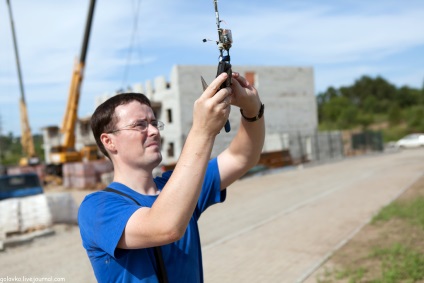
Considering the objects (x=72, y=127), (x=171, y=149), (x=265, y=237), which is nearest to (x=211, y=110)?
(x=265, y=237)

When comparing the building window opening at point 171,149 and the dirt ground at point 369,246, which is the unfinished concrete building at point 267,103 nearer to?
the building window opening at point 171,149

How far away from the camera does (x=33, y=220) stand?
37.7ft

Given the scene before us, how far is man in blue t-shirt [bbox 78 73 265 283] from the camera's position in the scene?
71.0 inches

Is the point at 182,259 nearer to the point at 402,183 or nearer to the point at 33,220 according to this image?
the point at 33,220

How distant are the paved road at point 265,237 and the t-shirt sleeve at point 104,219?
17.0 ft

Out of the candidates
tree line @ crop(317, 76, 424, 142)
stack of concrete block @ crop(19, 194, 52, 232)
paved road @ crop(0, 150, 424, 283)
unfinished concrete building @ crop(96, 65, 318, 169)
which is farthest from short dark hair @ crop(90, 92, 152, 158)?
tree line @ crop(317, 76, 424, 142)

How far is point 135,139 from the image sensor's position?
7.35 ft

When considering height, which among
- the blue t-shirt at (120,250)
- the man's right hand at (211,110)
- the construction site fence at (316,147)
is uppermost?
the man's right hand at (211,110)

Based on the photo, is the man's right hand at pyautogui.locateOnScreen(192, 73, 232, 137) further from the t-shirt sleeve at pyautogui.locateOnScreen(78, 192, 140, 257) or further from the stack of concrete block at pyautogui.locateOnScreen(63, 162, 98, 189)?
the stack of concrete block at pyautogui.locateOnScreen(63, 162, 98, 189)

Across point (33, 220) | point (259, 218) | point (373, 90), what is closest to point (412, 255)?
point (259, 218)

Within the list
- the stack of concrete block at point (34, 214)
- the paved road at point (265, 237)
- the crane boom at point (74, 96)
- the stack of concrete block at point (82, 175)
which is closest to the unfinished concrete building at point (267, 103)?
the crane boom at point (74, 96)

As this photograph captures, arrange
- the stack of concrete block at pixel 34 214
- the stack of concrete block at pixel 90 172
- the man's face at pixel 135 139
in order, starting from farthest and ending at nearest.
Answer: the stack of concrete block at pixel 90 172 → the stack of concrete block at pixel 34 214 → the man's face at pixel 135 139

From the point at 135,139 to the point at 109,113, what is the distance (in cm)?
19

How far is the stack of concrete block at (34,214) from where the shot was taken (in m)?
11.3
